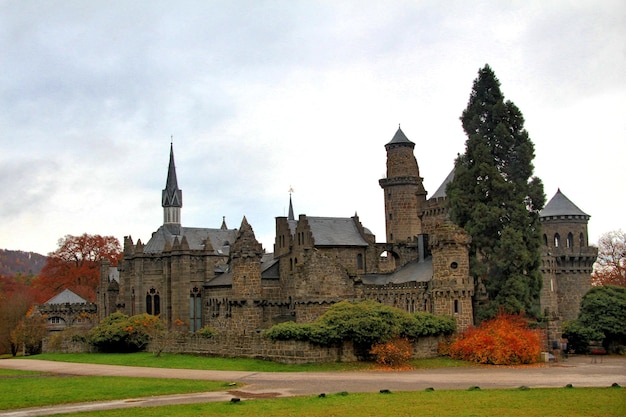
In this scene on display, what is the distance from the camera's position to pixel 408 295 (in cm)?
5481

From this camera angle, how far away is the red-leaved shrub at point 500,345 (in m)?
44.2

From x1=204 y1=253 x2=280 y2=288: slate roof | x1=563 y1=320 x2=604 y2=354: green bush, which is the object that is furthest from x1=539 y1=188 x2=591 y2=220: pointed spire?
x1=204 y1=253 x2=280 y2=288: slate roof

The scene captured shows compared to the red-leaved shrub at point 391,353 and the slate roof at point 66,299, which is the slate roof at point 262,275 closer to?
the red-leaved shrub at point 391,353

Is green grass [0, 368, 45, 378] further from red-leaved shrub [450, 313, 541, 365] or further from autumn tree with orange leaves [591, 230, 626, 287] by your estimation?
autumn tree with orange leaves [591, 230, 626, 287]

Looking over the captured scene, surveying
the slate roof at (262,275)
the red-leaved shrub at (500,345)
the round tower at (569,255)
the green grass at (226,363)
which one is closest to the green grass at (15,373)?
the green grass at (226,363)

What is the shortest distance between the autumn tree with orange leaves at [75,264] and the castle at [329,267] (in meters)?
24.9

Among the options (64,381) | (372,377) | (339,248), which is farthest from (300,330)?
(339,248)

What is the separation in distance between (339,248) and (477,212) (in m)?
15.0

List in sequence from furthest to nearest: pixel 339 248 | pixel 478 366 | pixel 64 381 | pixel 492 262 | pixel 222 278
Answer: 1. pixel 222 278
2. pixel 339 248
3. pixel 492 262
4. pixel 478 366
5. pixel 64 381

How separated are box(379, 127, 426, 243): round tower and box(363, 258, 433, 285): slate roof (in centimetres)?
1047

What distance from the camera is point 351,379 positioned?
117 feet

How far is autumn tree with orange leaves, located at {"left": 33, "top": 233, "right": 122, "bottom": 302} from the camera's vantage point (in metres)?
107

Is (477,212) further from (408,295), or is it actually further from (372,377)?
(372,377)

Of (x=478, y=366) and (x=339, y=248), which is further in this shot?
(x=339, y=248)
